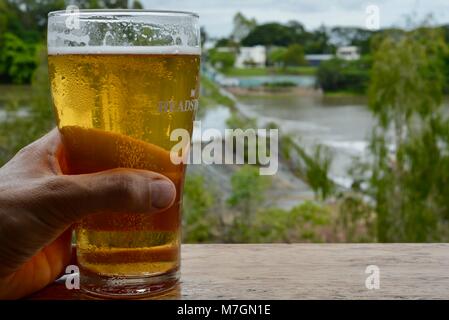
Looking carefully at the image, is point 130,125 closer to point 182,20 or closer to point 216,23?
point 182,20

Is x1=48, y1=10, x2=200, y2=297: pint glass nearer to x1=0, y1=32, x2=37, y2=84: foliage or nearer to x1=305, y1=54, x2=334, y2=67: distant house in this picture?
x1=0, y1=32, x2=37, y2=84: foliage

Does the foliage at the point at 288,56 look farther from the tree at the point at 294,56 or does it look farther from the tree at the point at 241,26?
the tree at the point at 241,26

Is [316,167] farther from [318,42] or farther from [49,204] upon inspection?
[49,204]

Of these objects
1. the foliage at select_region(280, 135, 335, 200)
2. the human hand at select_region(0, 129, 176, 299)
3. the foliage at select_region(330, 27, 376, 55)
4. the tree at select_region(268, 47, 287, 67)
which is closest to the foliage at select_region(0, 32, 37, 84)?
the tree at select_region(268, 47, 287, 67)

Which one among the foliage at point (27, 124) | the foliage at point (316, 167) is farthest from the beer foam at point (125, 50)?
the foliage at point (316, 167)

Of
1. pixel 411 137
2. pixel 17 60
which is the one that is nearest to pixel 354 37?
pixel 411 137

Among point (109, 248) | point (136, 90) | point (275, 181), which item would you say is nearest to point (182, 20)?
point (136, 90)
